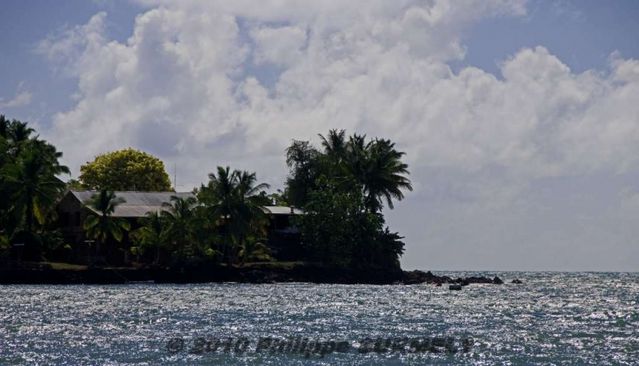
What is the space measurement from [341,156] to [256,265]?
18603 millimetres

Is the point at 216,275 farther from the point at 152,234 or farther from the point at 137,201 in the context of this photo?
the point at 137,201

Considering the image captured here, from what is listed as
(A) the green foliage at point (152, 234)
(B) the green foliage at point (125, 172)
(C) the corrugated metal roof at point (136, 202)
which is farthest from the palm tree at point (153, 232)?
(B) the green foliage at point (125, 172)

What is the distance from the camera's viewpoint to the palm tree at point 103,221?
93.4 meters

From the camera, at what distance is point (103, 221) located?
93562mm

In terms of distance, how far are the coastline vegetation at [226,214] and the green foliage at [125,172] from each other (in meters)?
19.4

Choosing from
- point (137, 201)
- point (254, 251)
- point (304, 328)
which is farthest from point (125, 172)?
point (304, 328)

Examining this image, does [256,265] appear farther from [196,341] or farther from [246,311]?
[196,341]

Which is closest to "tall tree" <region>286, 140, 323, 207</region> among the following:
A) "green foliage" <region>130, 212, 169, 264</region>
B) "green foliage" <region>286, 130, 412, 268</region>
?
"green foliage" <region>286, 130, 412, 268</region>

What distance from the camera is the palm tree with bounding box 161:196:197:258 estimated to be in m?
94.6

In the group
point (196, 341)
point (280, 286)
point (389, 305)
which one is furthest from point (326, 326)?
point (280, 286)

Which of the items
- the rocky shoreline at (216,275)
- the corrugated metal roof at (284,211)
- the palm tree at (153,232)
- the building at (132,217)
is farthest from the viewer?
the corrugated metal roof at (284,211)

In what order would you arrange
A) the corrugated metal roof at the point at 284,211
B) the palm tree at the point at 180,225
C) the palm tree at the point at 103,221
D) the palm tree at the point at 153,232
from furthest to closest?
the corrugated metal roof at the point at 284,211 → the palm tree at the point at 180,225 → the palm tree at the point at 153,232 → the palm tree at the point at 103,221

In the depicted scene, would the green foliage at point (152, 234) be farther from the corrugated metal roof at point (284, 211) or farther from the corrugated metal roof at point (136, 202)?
the corrugated metal roof at point (284, 211)

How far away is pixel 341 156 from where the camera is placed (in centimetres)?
11056
